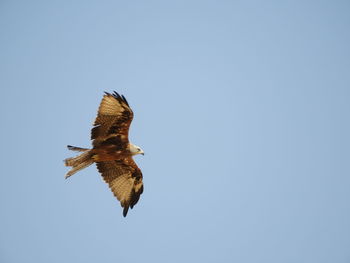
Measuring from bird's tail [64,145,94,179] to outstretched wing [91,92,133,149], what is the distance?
29 cm

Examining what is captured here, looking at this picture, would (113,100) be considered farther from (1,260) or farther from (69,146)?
(1,260)

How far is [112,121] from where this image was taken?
930cm

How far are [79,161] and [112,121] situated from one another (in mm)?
1243

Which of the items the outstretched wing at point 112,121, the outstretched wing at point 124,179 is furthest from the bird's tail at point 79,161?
the outstretched wing at point 124,179

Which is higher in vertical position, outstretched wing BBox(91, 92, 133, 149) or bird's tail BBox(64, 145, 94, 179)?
outstretched wing BBox(91, 92, 133, 149)

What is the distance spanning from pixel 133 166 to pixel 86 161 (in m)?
1.63

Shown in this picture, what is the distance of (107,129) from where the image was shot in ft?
30.8

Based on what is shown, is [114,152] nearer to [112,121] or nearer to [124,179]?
[112,121]

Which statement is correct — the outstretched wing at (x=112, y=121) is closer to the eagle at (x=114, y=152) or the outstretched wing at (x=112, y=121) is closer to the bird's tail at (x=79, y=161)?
the eagle at (x=114, y=152)

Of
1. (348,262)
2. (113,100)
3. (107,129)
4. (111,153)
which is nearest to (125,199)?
(111,153)

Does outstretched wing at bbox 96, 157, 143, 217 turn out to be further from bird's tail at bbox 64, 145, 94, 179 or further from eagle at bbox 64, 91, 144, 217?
bird's tail at bbox 64, 145, 94, 179

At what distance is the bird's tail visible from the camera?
9116 mm

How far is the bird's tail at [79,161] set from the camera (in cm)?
912

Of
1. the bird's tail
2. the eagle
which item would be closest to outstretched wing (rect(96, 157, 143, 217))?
the eagle
